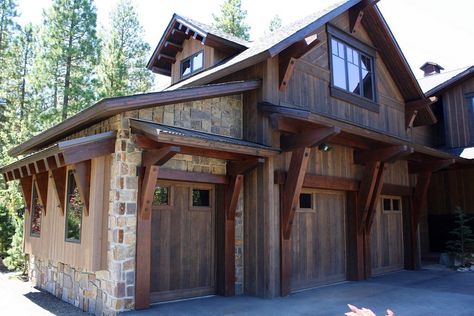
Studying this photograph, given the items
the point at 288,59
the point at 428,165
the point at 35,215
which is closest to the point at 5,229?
the point at 35,215

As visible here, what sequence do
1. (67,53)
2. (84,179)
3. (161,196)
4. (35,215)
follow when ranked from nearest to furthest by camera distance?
(84,179)
(161,196)
(35,215)
(67,53)

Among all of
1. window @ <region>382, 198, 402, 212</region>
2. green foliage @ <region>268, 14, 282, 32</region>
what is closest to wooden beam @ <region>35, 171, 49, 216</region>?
window @ <region>382, 198, 402, 212</region>

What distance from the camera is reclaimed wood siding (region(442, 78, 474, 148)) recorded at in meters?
13.4

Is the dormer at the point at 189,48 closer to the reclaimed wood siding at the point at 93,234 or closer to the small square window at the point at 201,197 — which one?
the small square window at the point at 201,197

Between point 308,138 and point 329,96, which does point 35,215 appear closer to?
point 308,138

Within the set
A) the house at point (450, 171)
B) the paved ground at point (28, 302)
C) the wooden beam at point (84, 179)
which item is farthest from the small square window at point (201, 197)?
the house at point (450, 171)

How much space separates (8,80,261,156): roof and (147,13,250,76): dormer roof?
9.97 ft

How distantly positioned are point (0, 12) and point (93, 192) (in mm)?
18861

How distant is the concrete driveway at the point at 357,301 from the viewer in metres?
6.07

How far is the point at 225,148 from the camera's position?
6164 mm

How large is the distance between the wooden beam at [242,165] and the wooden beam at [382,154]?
10.5 ft

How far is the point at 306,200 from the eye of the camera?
27.5 ft

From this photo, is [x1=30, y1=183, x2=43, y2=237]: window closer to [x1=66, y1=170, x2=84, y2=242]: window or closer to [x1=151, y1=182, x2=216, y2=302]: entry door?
[x1=66, y1=170, x2=84, y2=242]: window

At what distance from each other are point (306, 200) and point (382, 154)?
1956 mm
